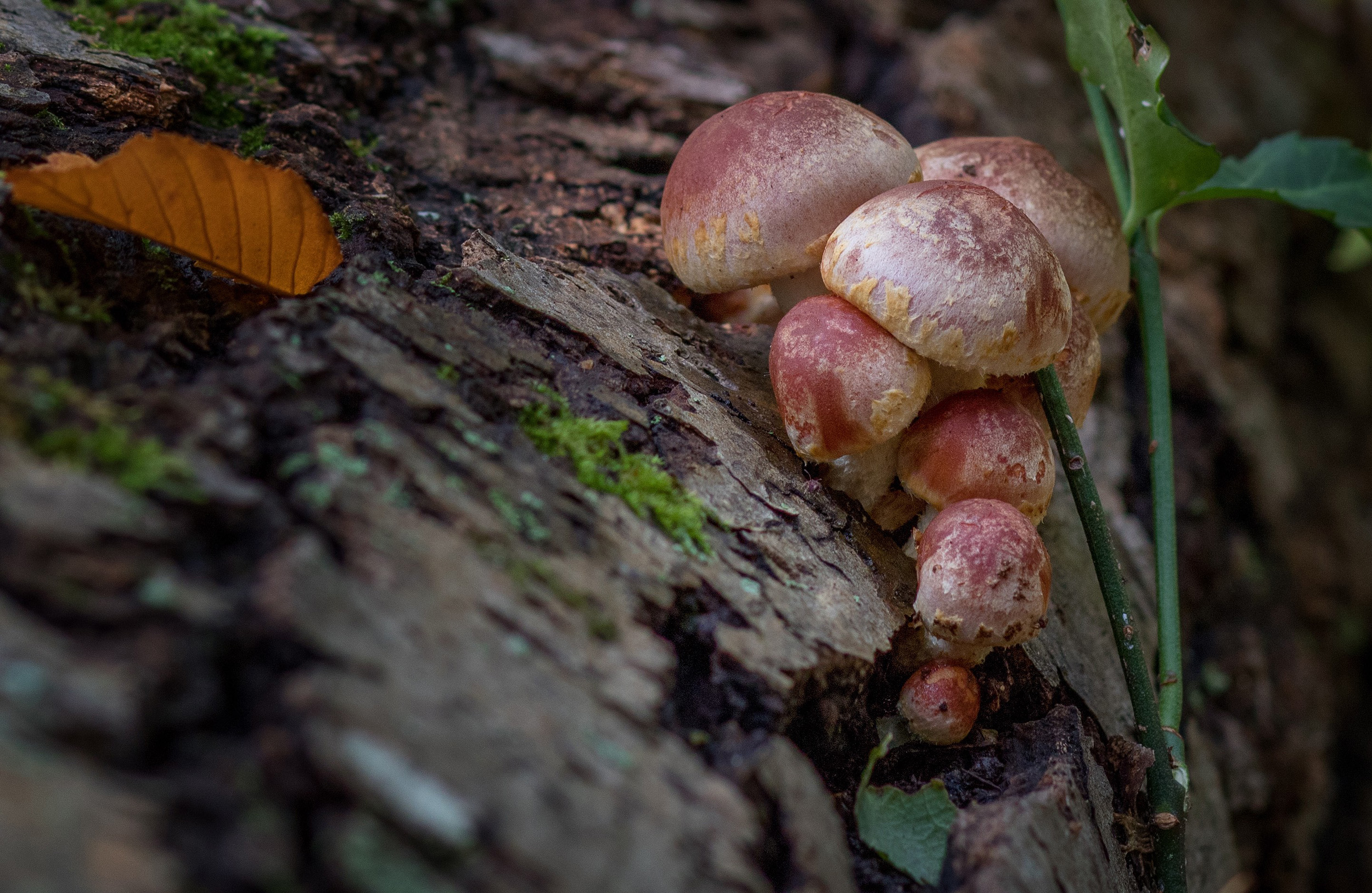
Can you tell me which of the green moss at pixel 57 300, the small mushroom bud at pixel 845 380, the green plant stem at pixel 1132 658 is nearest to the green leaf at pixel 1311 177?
the green plant stem at pixel 1132 658

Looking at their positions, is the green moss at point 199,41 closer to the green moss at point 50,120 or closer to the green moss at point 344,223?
the green moss at point 50,120

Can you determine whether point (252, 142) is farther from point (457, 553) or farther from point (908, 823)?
point (908, 823)

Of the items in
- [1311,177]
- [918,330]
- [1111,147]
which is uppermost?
[1311,177]

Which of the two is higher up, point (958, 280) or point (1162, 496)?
point (958, 280)

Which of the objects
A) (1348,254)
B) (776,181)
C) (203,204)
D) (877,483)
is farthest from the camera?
(1348,254)

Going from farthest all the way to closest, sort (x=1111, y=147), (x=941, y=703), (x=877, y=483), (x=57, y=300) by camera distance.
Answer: (x=1111, y=147)
(x=877, y=483)
(x=941, y=703)
(x=57, y=300)

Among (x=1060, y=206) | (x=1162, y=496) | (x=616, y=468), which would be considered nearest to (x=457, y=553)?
(x=616, y=468)

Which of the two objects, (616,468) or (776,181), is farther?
(776,181)

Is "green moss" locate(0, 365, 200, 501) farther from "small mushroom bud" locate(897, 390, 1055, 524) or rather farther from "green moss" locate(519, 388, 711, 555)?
"small mushroom bud" locate(897, 390, 1055, 524)
